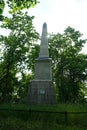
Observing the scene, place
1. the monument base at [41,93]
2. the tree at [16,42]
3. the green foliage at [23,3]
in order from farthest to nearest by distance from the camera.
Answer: the tree at [16,42] < the monument base at [41,93] < the green foliage at [23,3]

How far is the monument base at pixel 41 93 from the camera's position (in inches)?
739

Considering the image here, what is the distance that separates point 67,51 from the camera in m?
36.4

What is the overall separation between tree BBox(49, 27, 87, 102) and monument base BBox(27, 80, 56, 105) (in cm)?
1451

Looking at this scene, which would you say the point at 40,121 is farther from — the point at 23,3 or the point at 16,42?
the point at 16,42

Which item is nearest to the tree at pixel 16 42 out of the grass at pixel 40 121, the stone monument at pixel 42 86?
Result: the stone monument at pixel 42 86

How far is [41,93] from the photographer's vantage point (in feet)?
62.6

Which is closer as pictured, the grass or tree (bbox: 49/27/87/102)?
the grass

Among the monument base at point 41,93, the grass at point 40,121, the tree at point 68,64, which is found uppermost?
the tree at point 68,64

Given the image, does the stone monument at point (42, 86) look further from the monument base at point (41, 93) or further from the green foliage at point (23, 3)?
the green foliage at point (23, 3)

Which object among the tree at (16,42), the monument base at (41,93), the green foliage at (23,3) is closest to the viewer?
the green foliage at (23,3)

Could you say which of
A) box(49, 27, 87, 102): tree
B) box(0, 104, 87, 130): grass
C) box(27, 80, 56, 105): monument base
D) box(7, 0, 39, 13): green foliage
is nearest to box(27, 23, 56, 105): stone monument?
box(27, 80, 56, 105): monument base

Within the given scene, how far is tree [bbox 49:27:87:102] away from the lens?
3438 cm

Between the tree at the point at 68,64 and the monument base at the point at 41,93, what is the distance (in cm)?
1451

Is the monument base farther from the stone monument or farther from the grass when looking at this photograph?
the grass
